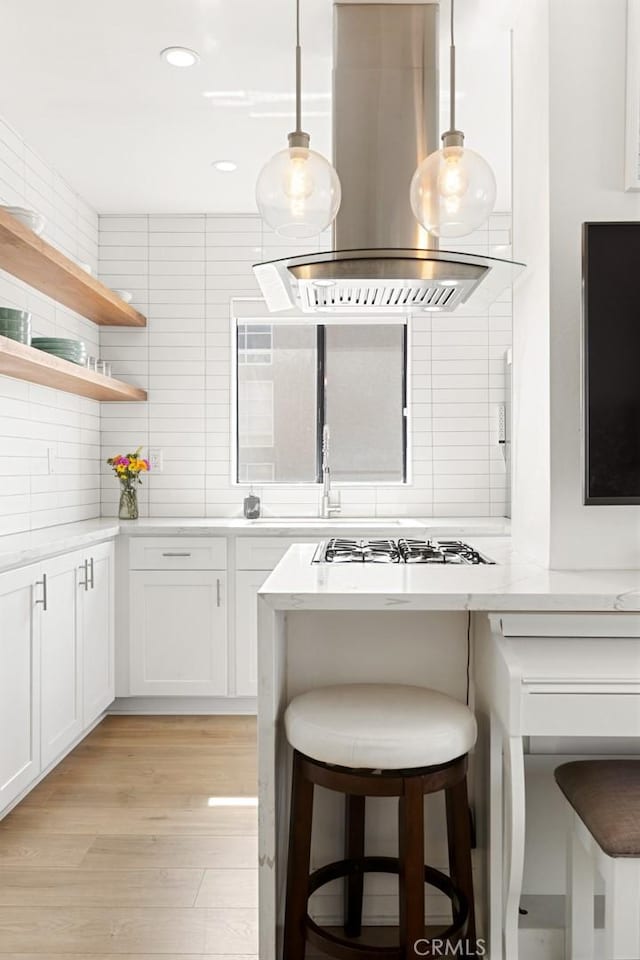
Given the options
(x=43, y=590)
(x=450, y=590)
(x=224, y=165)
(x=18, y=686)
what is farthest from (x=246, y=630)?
(x=224, y=165)

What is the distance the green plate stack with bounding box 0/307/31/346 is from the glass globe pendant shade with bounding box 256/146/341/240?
1.42 metres

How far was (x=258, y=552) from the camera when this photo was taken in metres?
3.71

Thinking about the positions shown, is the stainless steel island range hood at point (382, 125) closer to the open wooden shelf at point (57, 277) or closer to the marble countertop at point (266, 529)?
the open wooden shelf at point (57, 277)

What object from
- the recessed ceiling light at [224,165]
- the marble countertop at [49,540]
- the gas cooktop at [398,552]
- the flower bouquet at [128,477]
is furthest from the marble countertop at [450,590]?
the recessed ceiling light at [224,165]

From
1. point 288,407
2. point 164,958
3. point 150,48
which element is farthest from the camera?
point 288,407

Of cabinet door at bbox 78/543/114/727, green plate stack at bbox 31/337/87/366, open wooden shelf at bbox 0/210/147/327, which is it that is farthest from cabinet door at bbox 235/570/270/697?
open wooden shelf at bbox 0/210/147/327

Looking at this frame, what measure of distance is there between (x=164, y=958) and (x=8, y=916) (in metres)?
0.51

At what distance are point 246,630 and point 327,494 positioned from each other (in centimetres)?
94

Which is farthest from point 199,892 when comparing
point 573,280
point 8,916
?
point 573,280

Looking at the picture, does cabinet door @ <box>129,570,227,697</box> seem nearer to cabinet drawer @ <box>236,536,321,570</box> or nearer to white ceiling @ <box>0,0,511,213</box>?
cabinet drawer @ <box>236,536,321,570</box>

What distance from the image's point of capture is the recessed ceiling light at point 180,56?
106 inches

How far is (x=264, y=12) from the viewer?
97.0 inches

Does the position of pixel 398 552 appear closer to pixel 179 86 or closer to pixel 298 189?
pixel 298 189

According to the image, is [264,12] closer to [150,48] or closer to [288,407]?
[150,48]
